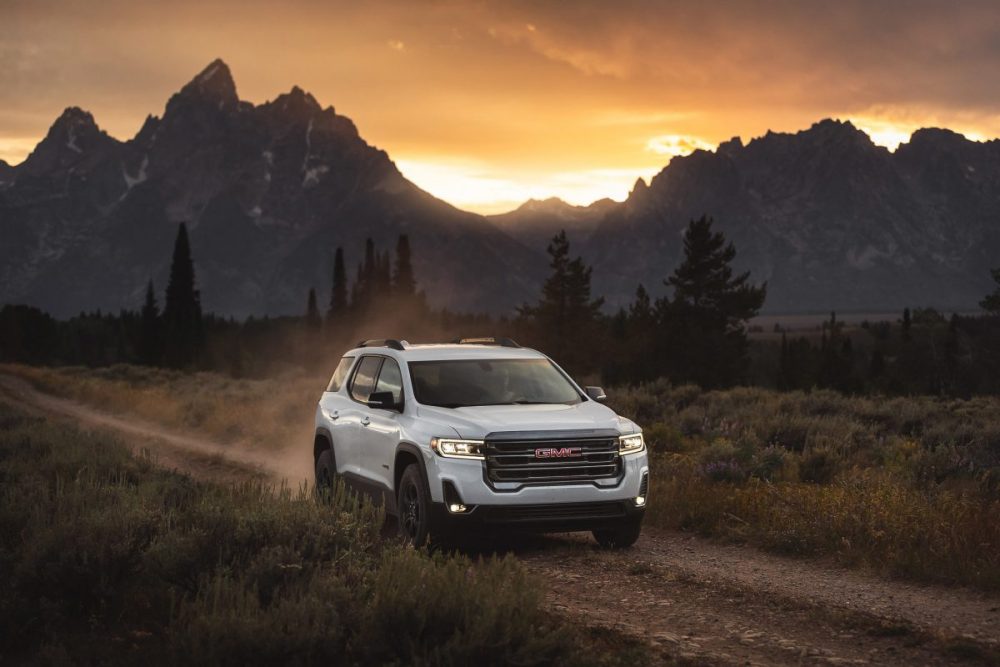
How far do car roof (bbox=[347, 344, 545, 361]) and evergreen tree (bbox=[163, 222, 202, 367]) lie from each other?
98.2 metres

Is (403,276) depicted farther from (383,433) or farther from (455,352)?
(383,433)

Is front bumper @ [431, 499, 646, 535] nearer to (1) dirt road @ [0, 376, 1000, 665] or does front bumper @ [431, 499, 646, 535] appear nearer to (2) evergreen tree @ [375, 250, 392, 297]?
(1) dirt road @ [0, 376, 1000, 665]

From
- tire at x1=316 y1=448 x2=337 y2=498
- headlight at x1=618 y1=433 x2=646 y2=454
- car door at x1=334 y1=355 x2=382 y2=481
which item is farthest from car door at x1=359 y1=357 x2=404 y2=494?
headlight at x1=618 y1=433 x2=646 y2=454

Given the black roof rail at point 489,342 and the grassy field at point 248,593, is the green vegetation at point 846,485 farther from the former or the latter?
the grassy field at point 248,593

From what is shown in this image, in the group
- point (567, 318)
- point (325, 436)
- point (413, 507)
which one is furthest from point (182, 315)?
point (413, 507)

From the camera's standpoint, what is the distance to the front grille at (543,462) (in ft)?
30.6

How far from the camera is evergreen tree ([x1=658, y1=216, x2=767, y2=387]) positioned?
232ft

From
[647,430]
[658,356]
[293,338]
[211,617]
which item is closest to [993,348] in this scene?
[658,356]

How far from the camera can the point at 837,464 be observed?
1466 centimetres

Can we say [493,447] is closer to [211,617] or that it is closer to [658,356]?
[211,617]

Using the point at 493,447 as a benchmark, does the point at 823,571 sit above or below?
below

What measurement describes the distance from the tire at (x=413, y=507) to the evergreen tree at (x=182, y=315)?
99.6m

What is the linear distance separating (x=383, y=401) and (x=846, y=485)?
593 cm

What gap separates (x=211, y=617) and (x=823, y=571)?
20.4 ft
